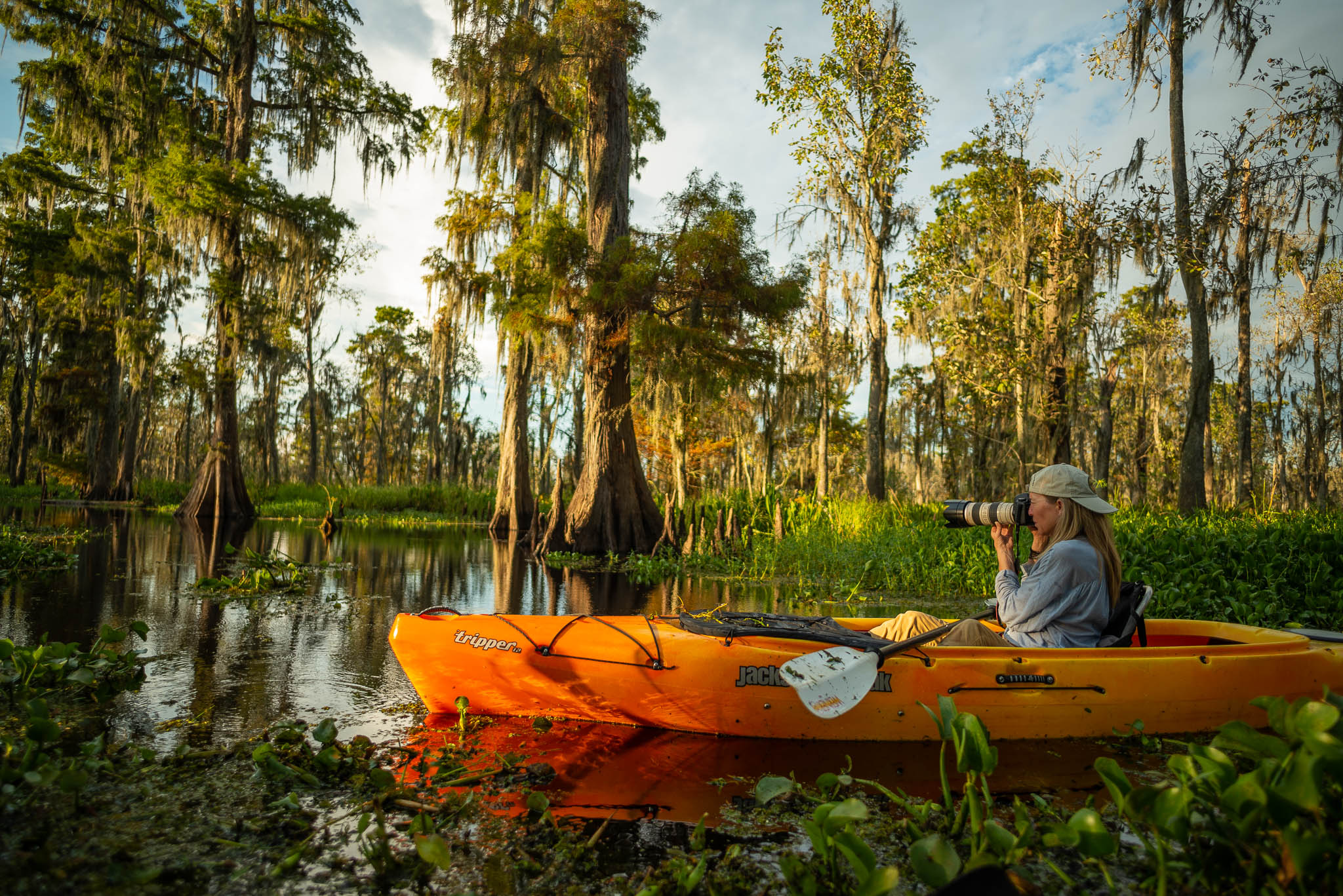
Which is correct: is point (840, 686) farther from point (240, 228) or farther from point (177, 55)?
point (177, 55)

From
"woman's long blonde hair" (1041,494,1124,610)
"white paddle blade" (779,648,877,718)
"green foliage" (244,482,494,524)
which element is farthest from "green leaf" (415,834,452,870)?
"green foliage" (244,482,494,524)

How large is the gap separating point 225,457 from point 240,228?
531 centimetres

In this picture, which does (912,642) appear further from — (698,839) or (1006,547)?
(698,839)

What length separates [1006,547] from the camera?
4.22 metres

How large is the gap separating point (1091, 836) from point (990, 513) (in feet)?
7.78

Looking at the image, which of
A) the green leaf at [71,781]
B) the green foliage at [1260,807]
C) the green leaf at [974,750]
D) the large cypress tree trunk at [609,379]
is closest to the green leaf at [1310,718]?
the green foliage at [1260,807]

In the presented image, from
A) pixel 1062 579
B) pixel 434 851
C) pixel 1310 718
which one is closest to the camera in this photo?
pixel 1310 718

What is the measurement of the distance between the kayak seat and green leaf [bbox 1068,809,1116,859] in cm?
228

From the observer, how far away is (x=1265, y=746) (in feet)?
6.77

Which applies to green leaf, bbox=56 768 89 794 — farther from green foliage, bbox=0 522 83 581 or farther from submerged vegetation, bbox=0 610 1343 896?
green foliage, bbox=0 522 83 581

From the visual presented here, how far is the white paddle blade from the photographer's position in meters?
3.44

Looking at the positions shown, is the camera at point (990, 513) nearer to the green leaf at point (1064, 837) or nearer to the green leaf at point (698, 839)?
the green leaf at point (1064, 837)

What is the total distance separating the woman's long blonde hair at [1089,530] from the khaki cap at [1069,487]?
31mm

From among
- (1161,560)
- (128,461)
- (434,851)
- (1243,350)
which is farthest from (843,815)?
(128,461)
